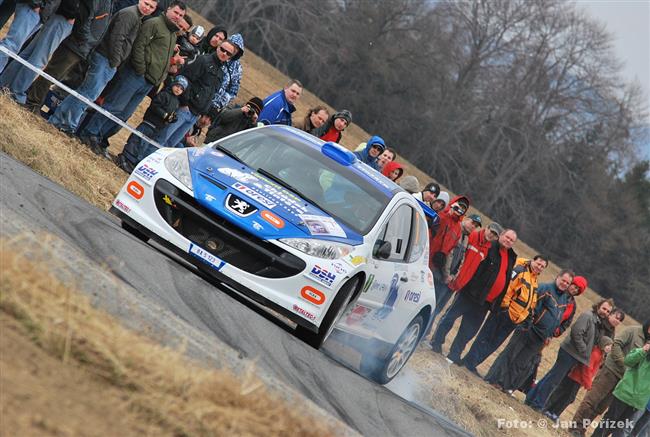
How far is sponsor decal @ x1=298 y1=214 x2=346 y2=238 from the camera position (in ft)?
33.0

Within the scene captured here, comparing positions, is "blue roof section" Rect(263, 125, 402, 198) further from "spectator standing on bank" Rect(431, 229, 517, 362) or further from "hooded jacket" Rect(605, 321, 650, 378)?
"hooded jacket" Rect(605, 321, 650, 378)

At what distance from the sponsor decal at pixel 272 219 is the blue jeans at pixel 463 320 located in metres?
7.93

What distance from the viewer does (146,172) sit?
10195 mm

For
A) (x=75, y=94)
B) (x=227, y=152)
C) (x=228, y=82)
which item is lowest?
(x=75, y=94)

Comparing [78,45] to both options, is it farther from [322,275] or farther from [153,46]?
[322,275]

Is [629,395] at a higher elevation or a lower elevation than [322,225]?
lower

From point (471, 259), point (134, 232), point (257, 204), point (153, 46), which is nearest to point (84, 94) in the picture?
point (153, 46)

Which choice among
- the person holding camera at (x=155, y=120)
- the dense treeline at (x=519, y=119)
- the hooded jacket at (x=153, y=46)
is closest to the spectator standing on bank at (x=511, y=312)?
the person holding camera at (x=155, y=120)

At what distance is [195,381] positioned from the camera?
554 cm

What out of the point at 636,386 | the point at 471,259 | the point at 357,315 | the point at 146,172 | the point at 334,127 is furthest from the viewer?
the point at 471,259

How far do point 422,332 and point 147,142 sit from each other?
4905 mm

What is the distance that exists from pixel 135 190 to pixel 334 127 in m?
5.83

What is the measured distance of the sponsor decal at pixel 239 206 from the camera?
9812 mm

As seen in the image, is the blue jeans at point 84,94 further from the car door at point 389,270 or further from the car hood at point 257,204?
the car door at point 389,270
